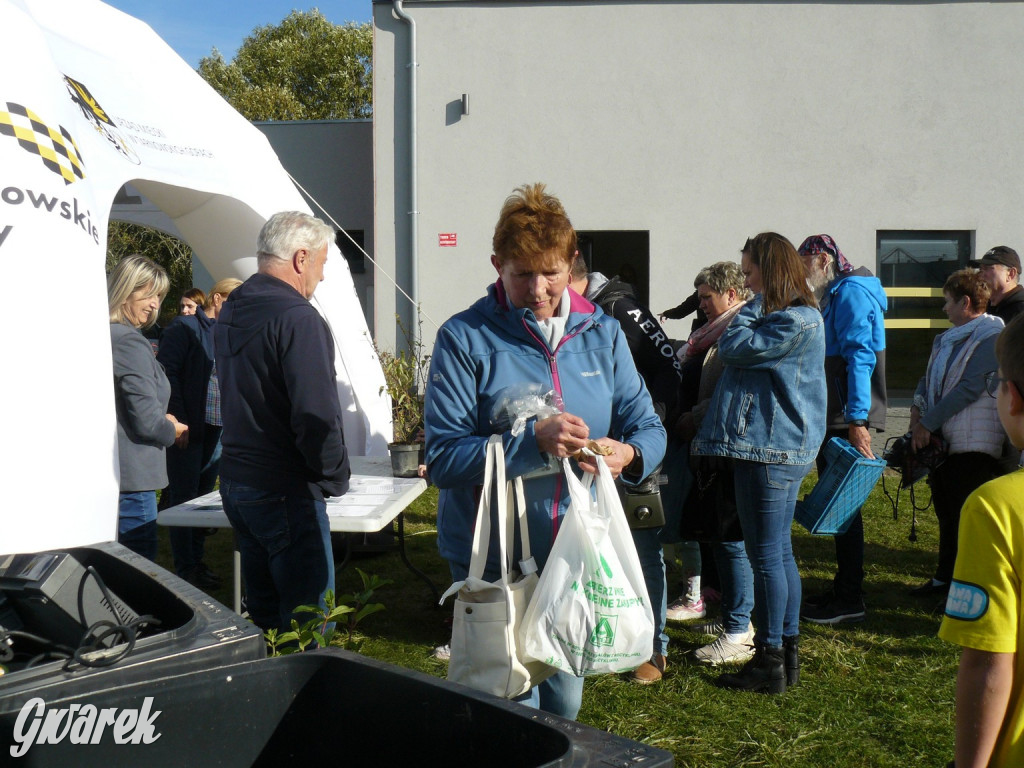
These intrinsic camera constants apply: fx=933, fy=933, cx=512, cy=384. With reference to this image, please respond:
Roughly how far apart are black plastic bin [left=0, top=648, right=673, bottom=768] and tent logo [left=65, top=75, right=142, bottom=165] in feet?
11.6

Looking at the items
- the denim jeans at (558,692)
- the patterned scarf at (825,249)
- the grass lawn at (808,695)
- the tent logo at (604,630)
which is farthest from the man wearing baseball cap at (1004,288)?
the tent logo at (604,630)

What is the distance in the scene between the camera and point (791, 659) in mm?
3922

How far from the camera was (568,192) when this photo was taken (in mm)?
11336

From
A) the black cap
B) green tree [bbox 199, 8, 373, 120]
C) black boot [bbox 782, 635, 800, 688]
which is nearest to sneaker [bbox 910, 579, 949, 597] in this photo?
black boot [bbox 782, 635, 800, 688]

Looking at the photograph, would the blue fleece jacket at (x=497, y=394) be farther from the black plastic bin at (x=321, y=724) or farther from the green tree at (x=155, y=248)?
the green tree at (x=155, y=248)

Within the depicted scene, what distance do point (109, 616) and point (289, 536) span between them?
144 centimetres

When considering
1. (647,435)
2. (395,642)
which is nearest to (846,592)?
(395,642)

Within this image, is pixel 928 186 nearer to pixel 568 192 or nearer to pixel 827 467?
pixel 568 192

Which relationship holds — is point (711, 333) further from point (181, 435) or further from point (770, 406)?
point (181, 435)

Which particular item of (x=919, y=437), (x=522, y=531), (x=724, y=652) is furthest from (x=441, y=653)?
(x=919, y=437)

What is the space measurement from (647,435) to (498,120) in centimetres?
924

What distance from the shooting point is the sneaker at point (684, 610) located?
15.9 ft

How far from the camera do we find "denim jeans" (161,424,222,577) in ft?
18.1

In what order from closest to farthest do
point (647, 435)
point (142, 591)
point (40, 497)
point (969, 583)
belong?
point (969, 583) → point (142, 591) → point (647, 435) → point (40, 497)
